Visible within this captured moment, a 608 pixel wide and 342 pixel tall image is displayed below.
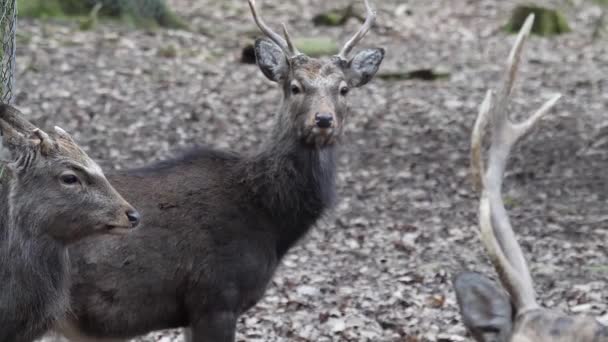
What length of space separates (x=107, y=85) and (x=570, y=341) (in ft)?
33.1

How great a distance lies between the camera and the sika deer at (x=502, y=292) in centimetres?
389

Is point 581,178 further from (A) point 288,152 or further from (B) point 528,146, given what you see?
(A) point 288,152

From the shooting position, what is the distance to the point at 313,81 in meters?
6.59

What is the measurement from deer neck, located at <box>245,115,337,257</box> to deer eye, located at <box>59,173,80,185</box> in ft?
4.28

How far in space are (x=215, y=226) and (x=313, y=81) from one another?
1244mm

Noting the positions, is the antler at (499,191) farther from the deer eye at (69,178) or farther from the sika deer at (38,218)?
the deer eye at (69,178)

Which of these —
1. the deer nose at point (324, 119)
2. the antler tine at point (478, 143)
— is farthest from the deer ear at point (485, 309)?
the deer nose at point (324, 119)

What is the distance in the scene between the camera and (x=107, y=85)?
43.0ft

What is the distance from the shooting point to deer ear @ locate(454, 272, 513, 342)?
4.02m

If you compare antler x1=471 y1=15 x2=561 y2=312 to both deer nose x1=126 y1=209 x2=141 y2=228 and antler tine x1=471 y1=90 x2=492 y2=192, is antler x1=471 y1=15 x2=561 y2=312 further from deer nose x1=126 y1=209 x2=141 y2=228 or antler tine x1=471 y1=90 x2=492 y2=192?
deer nose x1=126 y1=209 x2=141 y2=228

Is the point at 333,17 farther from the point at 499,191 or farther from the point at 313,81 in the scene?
the point at 499,191

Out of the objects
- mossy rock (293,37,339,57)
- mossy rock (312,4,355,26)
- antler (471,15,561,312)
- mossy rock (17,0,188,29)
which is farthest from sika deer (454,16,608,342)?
mossy rock (312,4,355,26)

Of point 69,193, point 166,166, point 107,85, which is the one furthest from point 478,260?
point 107,85

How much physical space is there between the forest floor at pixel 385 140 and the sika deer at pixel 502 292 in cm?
268
